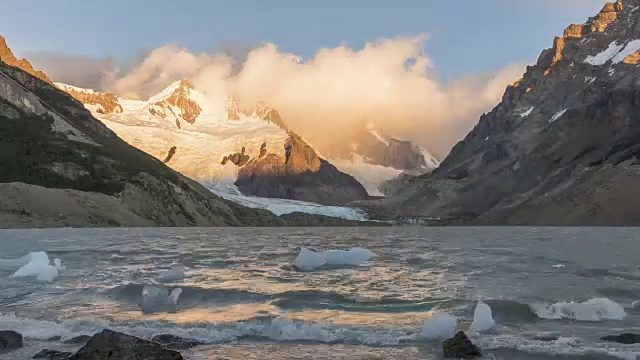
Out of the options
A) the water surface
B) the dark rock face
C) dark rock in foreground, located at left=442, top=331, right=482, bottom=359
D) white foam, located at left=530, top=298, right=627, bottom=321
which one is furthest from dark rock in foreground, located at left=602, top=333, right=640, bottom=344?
the dark rock face

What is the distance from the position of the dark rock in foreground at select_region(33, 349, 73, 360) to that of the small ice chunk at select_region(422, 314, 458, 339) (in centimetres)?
1282

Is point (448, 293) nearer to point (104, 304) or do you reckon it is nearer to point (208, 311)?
point (208, 311)

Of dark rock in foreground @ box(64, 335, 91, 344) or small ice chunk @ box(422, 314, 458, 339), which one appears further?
small ice chunk @ box(422, 314, 458, 339)

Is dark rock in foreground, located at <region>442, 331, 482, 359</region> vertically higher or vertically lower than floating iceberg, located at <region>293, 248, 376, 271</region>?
lower

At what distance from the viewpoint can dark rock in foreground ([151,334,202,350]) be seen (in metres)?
21.6

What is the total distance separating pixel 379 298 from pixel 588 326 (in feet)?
35.7

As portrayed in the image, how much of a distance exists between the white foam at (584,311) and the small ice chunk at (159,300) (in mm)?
18018

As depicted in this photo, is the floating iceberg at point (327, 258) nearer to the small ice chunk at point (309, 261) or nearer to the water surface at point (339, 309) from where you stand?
the small ice chunk at point (309, 261)

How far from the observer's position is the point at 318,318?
27484 millimetres

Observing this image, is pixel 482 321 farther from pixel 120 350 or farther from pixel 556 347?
pixel 120 350

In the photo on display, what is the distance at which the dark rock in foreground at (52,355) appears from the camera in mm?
19547

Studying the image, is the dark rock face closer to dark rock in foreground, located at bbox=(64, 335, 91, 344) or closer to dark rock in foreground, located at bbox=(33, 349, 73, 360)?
dark rock in foreground, located at bbox=(33, 349, 73, 360)

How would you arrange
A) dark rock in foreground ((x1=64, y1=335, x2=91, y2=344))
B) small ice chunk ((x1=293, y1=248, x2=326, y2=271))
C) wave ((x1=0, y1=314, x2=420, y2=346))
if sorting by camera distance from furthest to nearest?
1. small ice chunk ((x1=293, y1=248, x2=326, y2=271))
2. wave ((x1=0, y1=314, x2=420, y2=346))
3. dark rock in foreground ((x1=64, y1=335, x2=91, y2=344))

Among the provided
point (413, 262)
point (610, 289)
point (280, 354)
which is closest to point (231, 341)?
point (280, 354)
